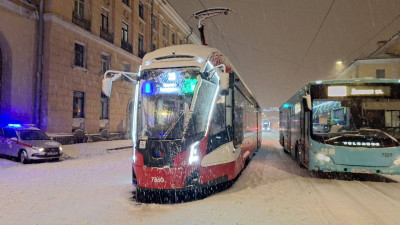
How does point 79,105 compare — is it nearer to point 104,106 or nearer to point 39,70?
point 104,106

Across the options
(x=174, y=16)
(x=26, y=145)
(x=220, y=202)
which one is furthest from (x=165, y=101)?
(x=174, y=16)

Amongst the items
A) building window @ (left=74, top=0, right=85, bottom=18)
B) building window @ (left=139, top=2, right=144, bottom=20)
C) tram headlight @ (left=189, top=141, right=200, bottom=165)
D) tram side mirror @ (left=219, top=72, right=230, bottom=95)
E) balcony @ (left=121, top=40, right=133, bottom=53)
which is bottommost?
tram headlight @ (left=189, top=141, right=200, bottom=165)

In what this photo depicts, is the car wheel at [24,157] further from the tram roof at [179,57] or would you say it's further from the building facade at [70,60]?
the tram roof at [179,57]

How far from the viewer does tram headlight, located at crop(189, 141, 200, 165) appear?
6.56 meters

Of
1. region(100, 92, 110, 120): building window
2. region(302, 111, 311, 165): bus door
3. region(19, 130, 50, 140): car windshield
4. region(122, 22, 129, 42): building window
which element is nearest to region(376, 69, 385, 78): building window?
region(122, 22, 129, 42): building window

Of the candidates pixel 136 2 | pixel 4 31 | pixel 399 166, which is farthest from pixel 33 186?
pixel 136 2

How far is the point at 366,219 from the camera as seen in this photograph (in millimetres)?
5293

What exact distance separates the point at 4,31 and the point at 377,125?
18.3 meters

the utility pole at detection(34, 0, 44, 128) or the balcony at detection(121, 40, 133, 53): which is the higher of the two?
the balcony at detection(121, 40, 133, 53)

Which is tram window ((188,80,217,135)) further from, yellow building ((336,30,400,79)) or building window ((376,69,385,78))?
building window ((376,69,385,78))

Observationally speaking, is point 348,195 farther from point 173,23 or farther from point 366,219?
point 173,23

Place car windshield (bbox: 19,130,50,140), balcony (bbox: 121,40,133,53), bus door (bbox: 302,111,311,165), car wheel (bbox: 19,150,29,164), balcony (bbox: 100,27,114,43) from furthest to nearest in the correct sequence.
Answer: balcony (bbox: 121,40,133,53), balcony (bbox: 100,27,114,43), car windshield (bbox: 19,130,50,140), car wheel (bbox: 19,150,29,164), bus door (bbox: 302,111,311,165)

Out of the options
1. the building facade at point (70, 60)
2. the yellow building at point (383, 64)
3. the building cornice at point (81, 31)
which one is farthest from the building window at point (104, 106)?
the yellow building at point (383, 64)

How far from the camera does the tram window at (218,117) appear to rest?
7.12 metres
